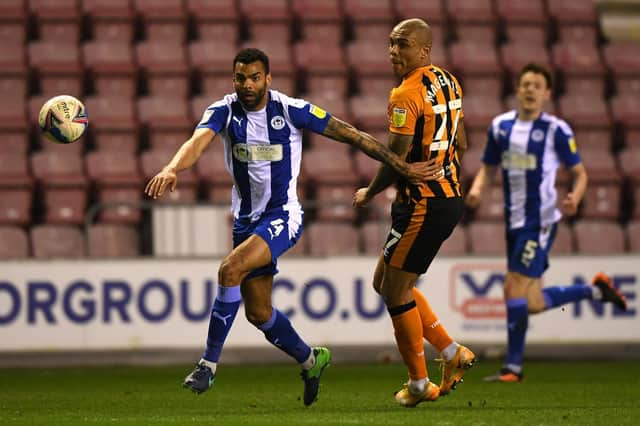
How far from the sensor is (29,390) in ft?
27.7

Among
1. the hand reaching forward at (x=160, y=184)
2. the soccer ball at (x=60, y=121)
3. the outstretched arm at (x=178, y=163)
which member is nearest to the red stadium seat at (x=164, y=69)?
the soccer ball at (x=60, y=121)

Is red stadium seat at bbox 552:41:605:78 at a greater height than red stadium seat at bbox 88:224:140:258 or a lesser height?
greater

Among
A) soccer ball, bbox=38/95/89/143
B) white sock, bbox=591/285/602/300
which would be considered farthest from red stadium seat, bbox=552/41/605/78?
soccer ball, bbox=38/95/89/143

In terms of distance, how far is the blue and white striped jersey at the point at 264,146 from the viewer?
6.77 m

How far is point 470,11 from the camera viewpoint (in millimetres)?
14898

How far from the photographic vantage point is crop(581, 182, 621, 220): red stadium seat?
499 inches

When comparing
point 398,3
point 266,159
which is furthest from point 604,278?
point 398,3

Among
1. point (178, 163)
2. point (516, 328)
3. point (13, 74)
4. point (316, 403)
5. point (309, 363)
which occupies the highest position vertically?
point (13, 74)

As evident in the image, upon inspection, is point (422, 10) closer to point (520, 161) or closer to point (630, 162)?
point (630, 162)

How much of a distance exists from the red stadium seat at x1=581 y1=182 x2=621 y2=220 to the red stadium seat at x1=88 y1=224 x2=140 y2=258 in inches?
184

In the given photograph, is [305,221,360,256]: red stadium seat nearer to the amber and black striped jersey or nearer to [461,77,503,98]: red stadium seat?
[461,77,503,98]: red stadium seat

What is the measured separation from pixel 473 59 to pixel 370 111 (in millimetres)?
1723

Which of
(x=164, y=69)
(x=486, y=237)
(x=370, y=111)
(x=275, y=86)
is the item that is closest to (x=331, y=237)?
(x=486, y=237)

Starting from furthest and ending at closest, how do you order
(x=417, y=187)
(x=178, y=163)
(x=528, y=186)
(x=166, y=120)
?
(x=166, y=120) → (x=528, y=186) → (x=417, y=187) → (x=178, y=163)
